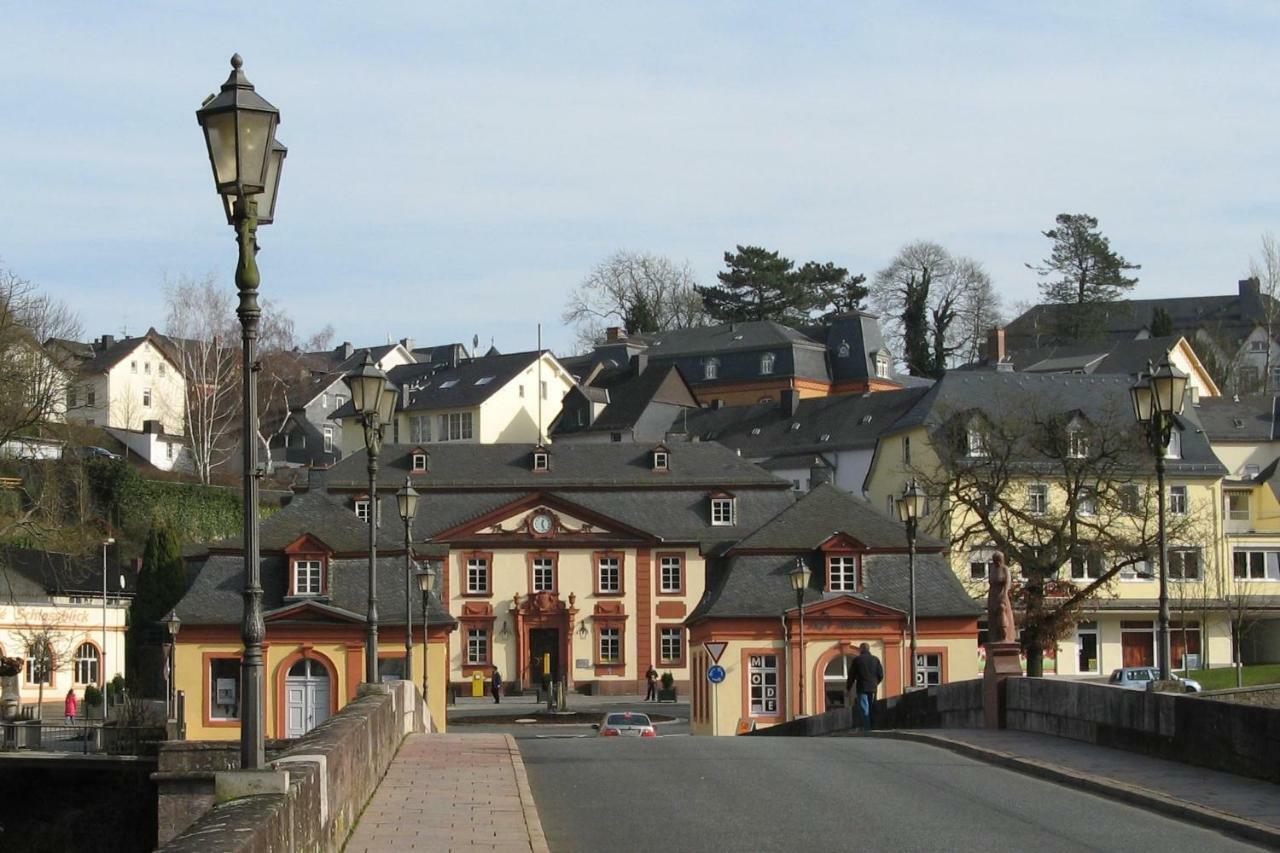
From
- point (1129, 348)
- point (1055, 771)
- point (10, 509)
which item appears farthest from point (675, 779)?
point (1129, 348)

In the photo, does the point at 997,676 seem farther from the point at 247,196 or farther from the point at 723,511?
the point at 723,511

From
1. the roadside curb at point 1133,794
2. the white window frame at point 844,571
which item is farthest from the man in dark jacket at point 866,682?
the white window frame at point 844,571

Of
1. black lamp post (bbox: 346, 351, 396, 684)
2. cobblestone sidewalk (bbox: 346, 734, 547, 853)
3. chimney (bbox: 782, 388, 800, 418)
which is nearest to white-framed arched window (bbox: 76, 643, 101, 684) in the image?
chimney (bbox: 782, 388, 800, 418)

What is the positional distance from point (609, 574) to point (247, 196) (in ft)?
228

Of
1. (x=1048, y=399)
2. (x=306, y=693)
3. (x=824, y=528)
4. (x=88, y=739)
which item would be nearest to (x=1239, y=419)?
(x=1048, y=399)

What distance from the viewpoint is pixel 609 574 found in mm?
81250

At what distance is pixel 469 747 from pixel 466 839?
916 cm

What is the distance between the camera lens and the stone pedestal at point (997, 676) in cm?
2731

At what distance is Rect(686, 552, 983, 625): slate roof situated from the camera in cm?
6350

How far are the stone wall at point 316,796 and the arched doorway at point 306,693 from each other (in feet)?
137

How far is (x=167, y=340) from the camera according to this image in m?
123

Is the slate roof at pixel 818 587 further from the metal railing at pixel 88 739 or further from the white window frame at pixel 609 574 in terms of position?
the metal railing at pixel 88 739

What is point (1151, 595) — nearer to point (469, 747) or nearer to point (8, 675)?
point (8, 675)

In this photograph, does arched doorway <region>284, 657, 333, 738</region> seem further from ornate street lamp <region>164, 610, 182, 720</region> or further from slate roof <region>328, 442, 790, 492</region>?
slate roof <region>328, 442, 790, 492</region>
